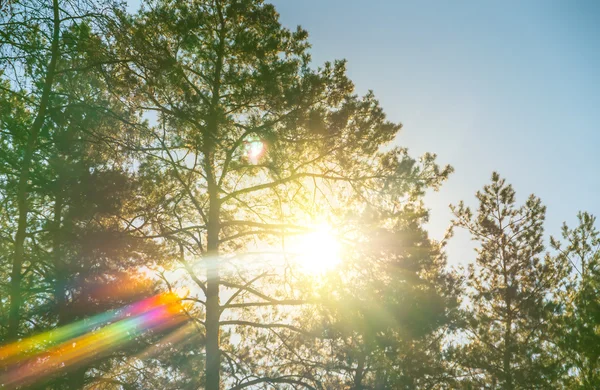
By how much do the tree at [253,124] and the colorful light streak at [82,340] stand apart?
171 centimetres

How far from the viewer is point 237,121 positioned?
32.1 ft

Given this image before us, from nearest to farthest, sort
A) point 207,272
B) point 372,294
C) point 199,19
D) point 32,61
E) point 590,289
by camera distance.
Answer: point 32,61 → point 372,294 → point 199,19 → point 207,272 → point 590,289

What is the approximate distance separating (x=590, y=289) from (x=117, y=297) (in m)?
12.8

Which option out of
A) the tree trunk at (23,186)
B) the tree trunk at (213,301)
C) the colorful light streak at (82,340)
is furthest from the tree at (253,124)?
the tree trunk at (23,186)

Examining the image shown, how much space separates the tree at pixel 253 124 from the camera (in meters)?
9.19

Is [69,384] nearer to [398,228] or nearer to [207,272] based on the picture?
[207,272]

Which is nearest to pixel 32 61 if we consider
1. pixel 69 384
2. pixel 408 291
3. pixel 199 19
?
pixel 199 19

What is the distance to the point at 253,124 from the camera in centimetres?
966

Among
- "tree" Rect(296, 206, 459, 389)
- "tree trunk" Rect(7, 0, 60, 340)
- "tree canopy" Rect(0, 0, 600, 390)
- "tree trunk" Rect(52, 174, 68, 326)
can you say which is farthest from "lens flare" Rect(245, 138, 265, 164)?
"tree trunk" Rect(7, 0, 60, 340)

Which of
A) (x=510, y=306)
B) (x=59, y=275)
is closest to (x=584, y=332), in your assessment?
(x=510, y=306)

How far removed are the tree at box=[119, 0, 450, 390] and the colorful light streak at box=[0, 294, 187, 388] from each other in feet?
5.61

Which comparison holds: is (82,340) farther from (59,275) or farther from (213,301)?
(213,301)

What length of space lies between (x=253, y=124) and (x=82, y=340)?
6361 millimetres

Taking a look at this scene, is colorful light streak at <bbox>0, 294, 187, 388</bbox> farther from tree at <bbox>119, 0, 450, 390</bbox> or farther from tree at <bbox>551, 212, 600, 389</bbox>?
tree at <bbox>551, 212, 600, 389</bbox>
